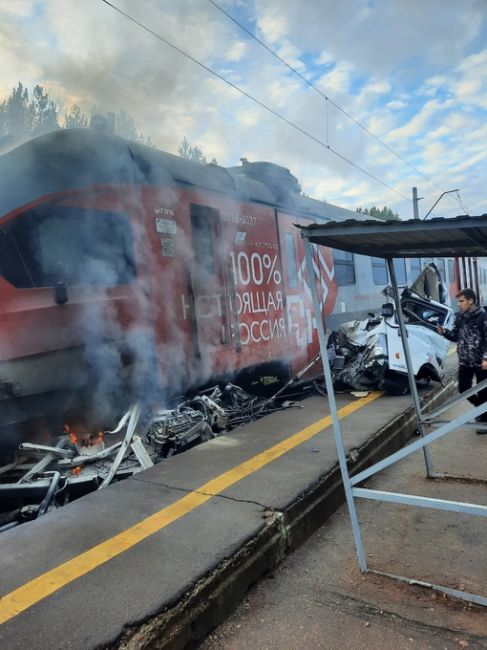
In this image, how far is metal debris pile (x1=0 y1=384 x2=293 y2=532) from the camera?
3.92 m

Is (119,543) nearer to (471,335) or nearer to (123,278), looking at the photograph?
(123,278)

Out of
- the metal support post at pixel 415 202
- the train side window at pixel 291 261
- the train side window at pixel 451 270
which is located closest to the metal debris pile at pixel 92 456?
the train side window at pixel 291 261

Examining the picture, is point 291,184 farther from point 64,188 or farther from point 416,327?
point 64,188

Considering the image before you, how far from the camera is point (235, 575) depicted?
8.18 feet

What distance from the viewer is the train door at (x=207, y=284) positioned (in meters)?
5.67

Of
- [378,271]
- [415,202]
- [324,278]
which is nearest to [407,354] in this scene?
[324,278]

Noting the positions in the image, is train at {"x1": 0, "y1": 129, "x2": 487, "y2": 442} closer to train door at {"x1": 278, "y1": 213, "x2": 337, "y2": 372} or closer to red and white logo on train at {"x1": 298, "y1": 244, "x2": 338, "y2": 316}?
train door at {"x1": 278, "y1": 213, "x2": 337, "y2": 372}

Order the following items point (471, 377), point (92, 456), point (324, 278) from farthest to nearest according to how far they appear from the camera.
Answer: point (324, 278), point (471, 377), point (92, 456)

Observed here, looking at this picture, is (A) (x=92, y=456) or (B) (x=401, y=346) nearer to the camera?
(A) (x=92, y=456)

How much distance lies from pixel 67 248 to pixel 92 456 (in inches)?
76.6

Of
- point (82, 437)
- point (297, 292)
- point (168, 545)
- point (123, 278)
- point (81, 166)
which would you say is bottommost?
point (168, 545)

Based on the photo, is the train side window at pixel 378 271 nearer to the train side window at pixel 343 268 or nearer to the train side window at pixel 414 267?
the train side window at pixel 343 268

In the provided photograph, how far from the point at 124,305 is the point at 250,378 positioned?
2.47 metres

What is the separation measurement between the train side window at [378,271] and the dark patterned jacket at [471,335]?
5.10m
